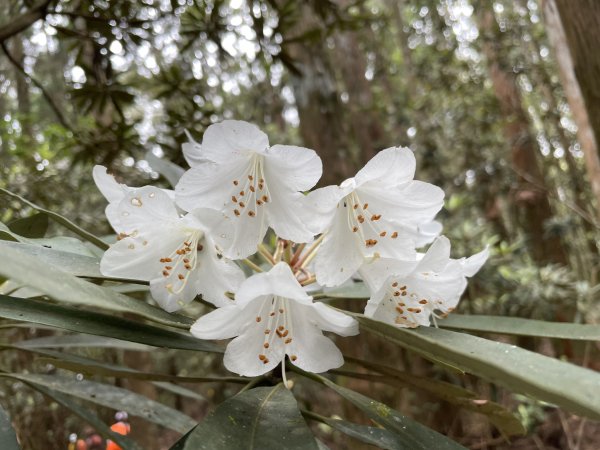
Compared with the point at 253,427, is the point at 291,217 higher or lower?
higher

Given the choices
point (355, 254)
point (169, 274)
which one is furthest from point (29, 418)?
point (355, 254)

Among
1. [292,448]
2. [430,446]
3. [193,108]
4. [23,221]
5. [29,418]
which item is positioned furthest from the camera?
[29,418]

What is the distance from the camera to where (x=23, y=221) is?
1.07m

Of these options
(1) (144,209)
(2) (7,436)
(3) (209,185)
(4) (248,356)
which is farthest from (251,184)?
(2) (7,436)

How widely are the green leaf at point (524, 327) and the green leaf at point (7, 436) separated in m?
0.74

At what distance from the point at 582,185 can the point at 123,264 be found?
5.73 meters

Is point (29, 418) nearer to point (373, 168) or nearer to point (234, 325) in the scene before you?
point (234, 325)

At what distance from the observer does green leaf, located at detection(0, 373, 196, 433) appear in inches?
43.7

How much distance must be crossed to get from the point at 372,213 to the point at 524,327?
13.1 inches

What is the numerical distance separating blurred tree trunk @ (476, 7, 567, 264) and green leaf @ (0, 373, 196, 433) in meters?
4.58

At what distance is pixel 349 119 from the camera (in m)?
4.36

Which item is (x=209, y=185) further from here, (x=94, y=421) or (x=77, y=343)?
(x=77, y=343)

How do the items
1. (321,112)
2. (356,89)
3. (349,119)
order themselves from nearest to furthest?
(321,112) < (349,119) < (356,89)

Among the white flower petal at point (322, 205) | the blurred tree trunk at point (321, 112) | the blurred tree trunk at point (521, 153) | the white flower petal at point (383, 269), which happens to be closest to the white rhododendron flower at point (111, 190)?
the white flower petal at point (322, 205)
